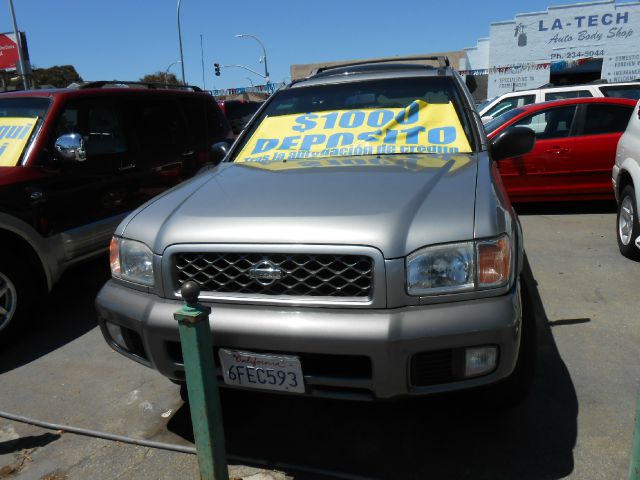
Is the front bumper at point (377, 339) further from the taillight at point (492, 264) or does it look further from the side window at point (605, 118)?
the side window at point (605, 118)

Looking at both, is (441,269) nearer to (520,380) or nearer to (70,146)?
(520,380)

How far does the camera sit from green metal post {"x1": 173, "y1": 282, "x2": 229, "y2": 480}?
1.90 metres

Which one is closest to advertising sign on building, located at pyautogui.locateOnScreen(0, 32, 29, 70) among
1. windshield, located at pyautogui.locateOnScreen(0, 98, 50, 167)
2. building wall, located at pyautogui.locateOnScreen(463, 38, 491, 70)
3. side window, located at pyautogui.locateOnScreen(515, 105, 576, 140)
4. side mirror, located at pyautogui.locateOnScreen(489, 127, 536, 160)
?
building wall, located at pyautogui.locateOnScreen(463, 38, 491, 70)

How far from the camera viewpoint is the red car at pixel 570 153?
648 centimetres

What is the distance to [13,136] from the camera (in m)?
4.12

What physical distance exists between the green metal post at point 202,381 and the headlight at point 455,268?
786 mm

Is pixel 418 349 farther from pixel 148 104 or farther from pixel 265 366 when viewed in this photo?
pixel 148 104

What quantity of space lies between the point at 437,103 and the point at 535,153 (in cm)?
376

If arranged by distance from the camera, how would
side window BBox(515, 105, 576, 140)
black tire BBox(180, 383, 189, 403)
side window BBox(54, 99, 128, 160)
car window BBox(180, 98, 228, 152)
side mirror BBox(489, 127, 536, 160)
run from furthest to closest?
side window BBox(515, 105, 576, 140) < car window BBox(180, 98, 228, 152) < side window BBox(54, 99, 128, 160) < side mirror BBox(489, 127, 536, 160) < black tire BBox(180, 383, 189, 403)

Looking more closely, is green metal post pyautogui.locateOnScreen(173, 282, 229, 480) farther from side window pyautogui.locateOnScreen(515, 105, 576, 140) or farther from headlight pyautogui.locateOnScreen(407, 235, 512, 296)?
side window pyautogui.locateOnScreen(515, 105, 576, 140)

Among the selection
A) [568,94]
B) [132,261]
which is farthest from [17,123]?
[568,94]

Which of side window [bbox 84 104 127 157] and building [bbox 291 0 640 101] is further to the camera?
building [bbox 291 0 640 101]

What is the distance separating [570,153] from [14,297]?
6090 millimetres

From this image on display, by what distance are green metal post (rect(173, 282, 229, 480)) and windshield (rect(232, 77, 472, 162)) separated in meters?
1.51
